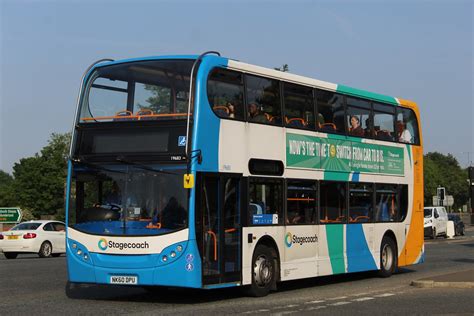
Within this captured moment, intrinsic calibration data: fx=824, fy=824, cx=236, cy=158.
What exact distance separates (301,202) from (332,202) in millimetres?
1336

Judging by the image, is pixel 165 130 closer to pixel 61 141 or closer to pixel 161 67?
pixel 161 67

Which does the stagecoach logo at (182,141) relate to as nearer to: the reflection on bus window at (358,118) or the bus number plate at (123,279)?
the bus number plate at (123,279)

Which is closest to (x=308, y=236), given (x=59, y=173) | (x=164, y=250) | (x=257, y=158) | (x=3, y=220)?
(x=257, y=158)

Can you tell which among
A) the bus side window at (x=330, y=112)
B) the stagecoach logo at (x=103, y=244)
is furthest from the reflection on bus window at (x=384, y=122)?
the stagecoach logo at (x=103, y=244)

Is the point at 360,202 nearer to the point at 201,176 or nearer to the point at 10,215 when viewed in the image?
the point at 201,176

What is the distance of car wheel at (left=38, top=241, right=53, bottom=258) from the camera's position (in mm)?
31344

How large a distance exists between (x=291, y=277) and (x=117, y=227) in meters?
4.17

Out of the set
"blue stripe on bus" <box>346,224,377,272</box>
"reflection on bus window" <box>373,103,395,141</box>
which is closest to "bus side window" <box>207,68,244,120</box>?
"blue stripe on bus" <box>346,224,377,272</box>

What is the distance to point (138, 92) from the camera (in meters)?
14.8

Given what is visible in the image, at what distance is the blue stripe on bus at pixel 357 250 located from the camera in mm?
18672

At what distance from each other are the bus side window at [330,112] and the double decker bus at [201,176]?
0.04m

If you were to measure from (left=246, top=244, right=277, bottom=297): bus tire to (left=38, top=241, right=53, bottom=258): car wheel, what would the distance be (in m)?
17.4

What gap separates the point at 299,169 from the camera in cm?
1683

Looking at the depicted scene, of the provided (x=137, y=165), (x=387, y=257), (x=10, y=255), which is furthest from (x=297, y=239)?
(x=10, y=255)
